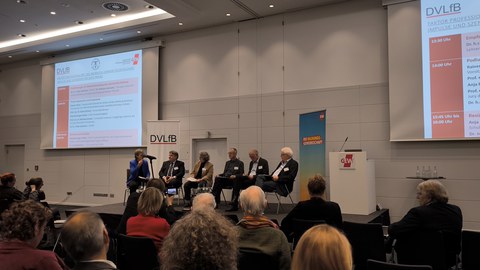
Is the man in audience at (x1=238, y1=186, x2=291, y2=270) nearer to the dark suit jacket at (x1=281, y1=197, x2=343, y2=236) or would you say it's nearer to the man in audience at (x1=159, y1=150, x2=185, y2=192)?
the dark suit jacket at (x1=281, y1=197, x2=343, y2=236)

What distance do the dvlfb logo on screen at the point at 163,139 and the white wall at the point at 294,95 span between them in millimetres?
657

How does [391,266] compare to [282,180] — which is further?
[282,180]

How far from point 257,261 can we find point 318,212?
4.36ft

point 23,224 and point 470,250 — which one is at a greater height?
point 23,224

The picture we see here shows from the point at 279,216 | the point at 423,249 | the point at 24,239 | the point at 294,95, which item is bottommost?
the point at 279,216

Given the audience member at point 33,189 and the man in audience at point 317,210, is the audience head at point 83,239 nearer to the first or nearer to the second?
the man in audience at point 317,210

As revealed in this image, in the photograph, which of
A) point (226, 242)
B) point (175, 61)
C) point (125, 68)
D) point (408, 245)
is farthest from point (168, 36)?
point (226, 242)

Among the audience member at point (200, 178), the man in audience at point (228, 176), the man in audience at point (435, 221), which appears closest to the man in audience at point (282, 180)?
the man in audience at point (228, 176)

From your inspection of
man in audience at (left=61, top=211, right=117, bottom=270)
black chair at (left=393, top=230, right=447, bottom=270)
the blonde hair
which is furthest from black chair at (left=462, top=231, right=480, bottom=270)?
man in audience at (left=61, top=211, right=117, bottom=270)

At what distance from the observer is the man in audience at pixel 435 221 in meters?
3.03

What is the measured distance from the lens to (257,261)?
7.22 ft

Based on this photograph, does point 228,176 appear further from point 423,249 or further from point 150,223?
point 423,249

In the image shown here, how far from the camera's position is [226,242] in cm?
121

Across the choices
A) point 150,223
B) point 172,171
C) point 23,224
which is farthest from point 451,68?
point 23,224
